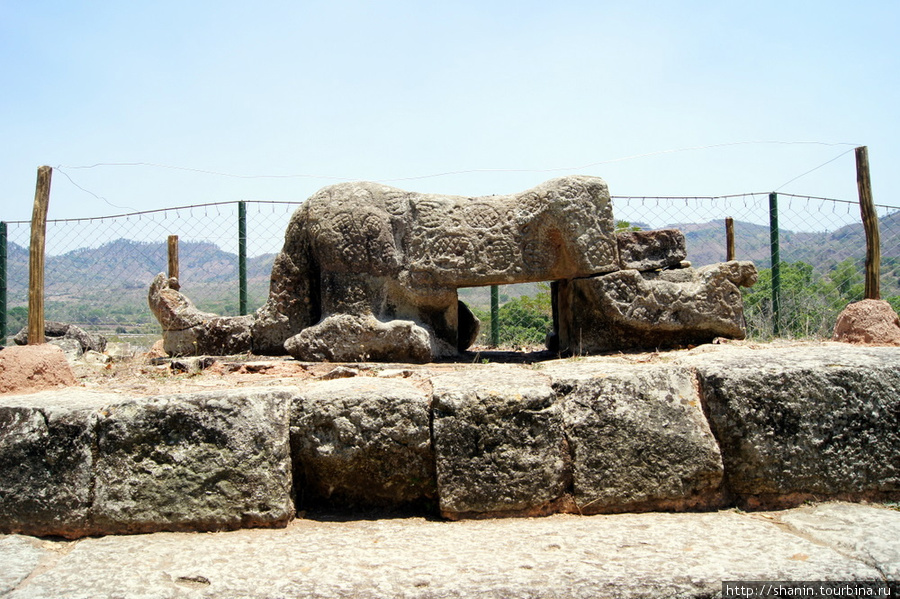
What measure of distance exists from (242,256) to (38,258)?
2769 millimetres

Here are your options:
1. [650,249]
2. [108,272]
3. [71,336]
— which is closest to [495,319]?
[650,249]

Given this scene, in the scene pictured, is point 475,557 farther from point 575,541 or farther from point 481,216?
point 481,216

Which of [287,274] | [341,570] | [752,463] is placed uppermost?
[287,274]

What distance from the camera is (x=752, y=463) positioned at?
315 cm

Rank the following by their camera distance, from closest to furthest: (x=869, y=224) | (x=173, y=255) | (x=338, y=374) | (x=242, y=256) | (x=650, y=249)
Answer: (x=338, y=374) → (x=650, y=249) → (x=869, y=224) → (x=173, y=255) → (x=242, y=256)

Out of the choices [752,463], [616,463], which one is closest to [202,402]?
[616,463]

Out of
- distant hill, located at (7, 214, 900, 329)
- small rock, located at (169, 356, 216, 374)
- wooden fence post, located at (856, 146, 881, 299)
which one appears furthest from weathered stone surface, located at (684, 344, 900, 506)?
distant hill, located at (7, 214, 900, 329)

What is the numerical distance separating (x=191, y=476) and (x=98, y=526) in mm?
465

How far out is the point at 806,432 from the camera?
3.16 metres

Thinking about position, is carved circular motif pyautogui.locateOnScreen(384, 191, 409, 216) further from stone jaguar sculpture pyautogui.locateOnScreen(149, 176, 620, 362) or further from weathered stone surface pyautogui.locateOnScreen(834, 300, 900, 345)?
weathered stone surface pyautogui.locateOnScreen(834, 300, 900, 345)

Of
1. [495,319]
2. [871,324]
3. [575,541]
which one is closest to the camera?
[575,541]

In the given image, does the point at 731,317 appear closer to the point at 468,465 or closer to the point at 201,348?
the point at 468,465

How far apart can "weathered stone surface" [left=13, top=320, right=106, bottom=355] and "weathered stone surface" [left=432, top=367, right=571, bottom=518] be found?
678 centimetres

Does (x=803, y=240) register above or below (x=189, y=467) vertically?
above
